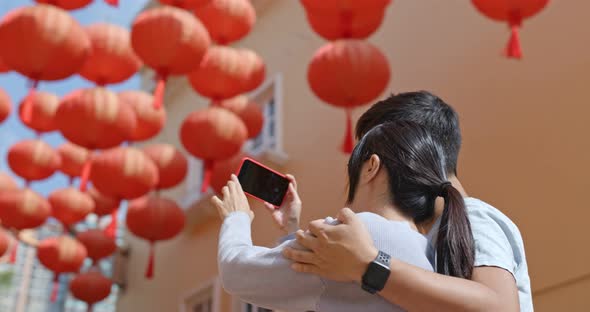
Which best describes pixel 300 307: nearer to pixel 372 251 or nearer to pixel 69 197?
pixel 372 251

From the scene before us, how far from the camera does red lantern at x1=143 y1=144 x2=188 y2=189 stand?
8180mm

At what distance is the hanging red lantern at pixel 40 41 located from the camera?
566cm

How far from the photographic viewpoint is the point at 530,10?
514 cm

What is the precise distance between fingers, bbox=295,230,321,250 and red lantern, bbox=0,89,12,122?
262 inches

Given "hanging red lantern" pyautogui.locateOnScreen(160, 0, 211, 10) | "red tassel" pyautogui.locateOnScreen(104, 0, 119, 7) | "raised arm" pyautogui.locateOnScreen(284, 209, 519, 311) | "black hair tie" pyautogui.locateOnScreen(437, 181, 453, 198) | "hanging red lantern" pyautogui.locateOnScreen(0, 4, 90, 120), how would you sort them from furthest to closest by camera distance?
"hanging red lantern" pyautogui.locateOnScreen(160, 0, 211, 10) < "red tassel" pyautogui.locateOnScreen(104, 0, 119, 7) < "hanging red lantern" pyautogui.locateOnScreen(0, 4, 90, 120) < "black hair tie" pyautogui.locateOnScreen(437, 181, 453, 198) < "raised arm" pyautogui.locateOnScreen(284, 209, 519, 311)

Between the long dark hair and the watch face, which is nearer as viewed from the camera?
the watch face

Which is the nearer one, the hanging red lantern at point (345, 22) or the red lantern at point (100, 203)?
the hanging red lantern at point (345, 22)

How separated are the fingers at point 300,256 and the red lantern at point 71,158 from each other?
7.72 meters

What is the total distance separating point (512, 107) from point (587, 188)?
119 centimetres

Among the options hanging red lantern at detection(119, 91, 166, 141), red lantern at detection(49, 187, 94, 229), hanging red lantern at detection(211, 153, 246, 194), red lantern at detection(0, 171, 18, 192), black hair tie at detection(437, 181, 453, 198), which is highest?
black hair tie at detection(437, 181, 453, 198)

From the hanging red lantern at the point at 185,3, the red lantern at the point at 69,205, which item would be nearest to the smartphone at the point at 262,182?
the hanging red lantern at the point at 185,3

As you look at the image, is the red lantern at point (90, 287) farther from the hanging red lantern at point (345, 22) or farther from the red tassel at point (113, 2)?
the hanging red lantern at point (345, 22)

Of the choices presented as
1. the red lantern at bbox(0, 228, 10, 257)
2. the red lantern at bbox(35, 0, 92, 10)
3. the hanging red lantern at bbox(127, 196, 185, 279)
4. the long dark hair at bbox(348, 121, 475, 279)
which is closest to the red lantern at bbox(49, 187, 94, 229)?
the red lantern at bbox(0, 228, 10, 257)

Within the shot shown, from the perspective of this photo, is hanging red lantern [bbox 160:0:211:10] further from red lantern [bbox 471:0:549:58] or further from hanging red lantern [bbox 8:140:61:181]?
hanging red lantern [bbox 8:140:61:181]
